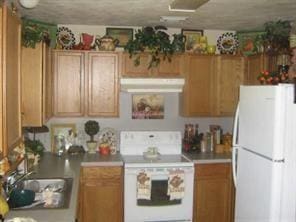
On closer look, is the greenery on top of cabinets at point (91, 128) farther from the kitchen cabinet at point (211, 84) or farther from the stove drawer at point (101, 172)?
the kitchen cabinet at point (211, 84)

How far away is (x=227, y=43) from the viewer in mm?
4492

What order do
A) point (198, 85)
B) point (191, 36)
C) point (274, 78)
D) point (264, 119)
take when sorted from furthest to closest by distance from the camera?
point (191, 36) → point (198, 85) → point (274, 78) → point (264, 119)

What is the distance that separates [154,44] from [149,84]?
17.8 inches

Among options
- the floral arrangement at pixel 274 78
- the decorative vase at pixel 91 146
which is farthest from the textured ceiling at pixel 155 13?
the decorative vase at pixel 91 146

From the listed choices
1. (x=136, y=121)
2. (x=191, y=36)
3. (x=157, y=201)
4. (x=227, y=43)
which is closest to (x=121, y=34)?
(x=191, y=36)

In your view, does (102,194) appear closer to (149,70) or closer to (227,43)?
(149,70)

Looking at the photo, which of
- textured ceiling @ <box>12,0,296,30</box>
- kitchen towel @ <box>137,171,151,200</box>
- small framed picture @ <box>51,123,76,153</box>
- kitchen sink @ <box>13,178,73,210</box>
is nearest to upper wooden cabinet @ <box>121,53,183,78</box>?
textured ceiling @ <box>12,0,296,30</box>

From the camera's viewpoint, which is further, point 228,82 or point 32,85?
point 228,82

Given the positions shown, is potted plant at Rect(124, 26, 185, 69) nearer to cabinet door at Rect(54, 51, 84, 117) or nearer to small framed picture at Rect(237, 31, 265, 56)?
cabinet door at Rect(54, 51, 84, 117)

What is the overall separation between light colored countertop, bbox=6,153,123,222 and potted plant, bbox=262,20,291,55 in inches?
78.6

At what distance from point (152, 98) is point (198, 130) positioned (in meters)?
0.73

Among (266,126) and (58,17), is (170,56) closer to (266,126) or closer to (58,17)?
(58,17)

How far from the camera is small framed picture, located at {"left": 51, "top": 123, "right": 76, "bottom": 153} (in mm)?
4238

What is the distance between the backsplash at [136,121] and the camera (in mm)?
4320
